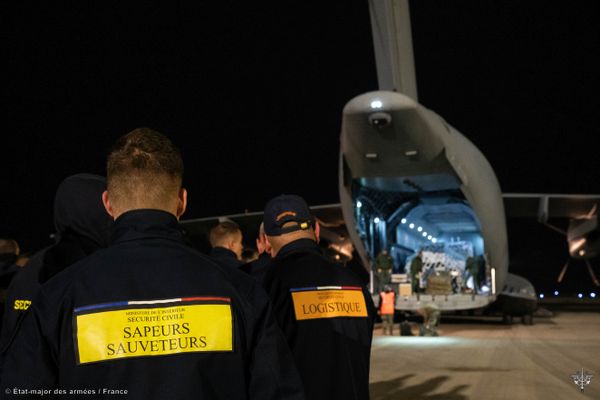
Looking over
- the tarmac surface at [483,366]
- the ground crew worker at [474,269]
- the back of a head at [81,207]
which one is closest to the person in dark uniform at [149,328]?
the back of a head at [81,207]

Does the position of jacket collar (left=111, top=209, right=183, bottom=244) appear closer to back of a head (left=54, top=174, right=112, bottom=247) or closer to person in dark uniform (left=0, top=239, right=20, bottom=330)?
back of a head (left=54, top=174, right=112, bottom=247)

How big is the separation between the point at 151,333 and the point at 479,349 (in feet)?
35.4

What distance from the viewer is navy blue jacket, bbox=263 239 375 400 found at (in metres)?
3.04

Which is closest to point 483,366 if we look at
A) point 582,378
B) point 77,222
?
point 582,378

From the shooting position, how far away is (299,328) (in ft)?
10.2

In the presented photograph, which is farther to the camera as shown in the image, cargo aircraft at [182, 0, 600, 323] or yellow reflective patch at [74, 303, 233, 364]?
cargo aircraft at [182, 0, 600, 323]

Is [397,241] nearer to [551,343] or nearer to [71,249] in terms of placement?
[551,343]

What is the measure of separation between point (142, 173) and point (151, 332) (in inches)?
18.9

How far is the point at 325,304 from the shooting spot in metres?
3.16

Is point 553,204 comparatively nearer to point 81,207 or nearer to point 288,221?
point 288,221

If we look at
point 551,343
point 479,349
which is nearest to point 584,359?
point 479,349

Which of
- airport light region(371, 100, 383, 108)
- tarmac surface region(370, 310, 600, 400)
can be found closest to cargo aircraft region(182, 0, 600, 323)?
airport light region(371, 100, 383, 108)

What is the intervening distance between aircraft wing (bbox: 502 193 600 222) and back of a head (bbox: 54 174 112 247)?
1928cm

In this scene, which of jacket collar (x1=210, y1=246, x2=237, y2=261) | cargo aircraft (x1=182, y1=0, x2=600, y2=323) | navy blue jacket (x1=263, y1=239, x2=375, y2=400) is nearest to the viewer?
navy blue jacket (x1=263, y1=239, x2=375, y2=400)
